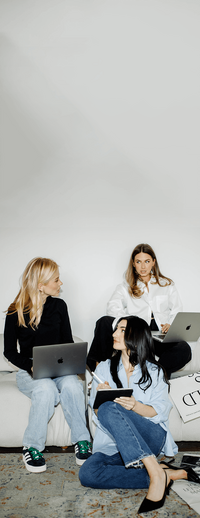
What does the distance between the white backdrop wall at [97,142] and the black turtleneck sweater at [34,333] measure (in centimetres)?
109

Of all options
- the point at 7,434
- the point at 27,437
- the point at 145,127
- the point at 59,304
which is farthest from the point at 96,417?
the point at 145,127

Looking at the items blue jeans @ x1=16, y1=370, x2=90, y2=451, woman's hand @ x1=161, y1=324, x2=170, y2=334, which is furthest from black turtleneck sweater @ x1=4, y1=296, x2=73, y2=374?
woman's hand @ x1=161, y1=324, x2=170, y2=334

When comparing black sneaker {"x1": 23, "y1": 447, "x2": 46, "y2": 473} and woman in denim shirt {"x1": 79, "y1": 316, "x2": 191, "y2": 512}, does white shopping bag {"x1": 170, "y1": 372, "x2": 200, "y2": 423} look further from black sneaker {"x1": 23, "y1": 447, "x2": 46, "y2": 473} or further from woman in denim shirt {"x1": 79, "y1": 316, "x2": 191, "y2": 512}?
A: black sneaker {"x1": 23, "y1": 447, "x2": 46, "y2": 473}

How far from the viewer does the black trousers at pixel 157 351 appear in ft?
8.47

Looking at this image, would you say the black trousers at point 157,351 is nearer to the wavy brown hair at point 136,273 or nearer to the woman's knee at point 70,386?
the wavy brown hair at point 136,273

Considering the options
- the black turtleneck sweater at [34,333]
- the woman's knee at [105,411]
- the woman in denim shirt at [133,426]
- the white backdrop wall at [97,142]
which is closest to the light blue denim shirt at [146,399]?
the woman in denim shirt at [133,426]

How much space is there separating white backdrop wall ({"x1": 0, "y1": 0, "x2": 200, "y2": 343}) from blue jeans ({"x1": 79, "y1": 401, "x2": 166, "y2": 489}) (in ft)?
6.01

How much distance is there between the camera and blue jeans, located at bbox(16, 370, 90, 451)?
2.05m

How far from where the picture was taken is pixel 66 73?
297 cm

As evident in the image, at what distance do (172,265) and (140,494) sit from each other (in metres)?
2.31

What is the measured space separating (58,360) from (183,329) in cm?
92

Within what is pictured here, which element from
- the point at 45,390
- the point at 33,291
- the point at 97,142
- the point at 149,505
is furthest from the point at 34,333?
the point at 97,142

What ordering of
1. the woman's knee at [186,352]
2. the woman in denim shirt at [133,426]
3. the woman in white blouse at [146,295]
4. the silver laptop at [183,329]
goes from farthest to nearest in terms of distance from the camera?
the woman in white blouse at [146,295] → the woman's knee at [186,352] → the silver laptop at [183,329] → the woman in denim shirt at [133,426]

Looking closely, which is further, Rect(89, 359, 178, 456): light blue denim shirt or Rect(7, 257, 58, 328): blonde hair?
Rect(7, 257, 58, 328): blonde hair
